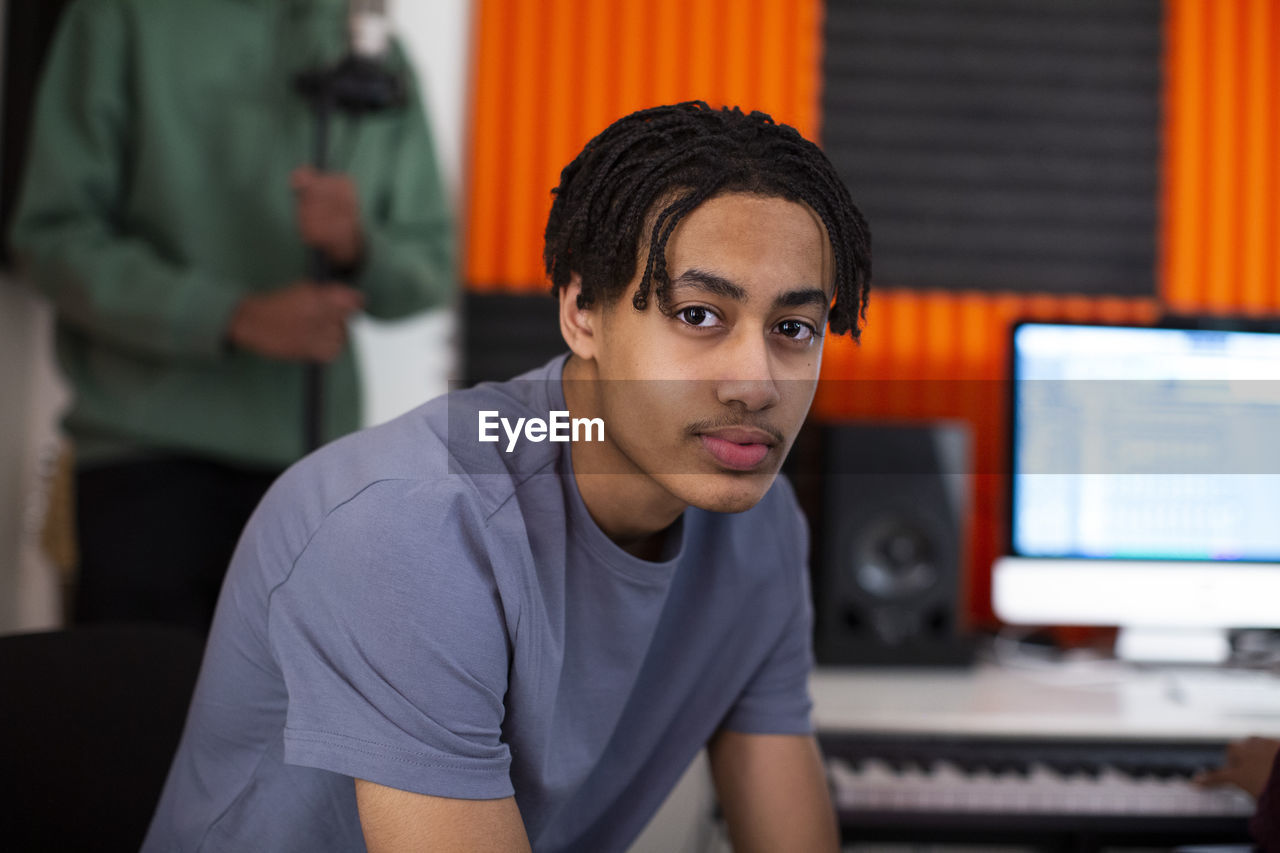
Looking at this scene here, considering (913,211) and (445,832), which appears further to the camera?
(913,211)

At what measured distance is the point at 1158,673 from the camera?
82.8 inches

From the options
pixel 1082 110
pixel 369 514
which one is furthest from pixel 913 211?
pixel 369 514

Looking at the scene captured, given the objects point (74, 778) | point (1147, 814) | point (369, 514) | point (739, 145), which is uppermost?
point (739, 145)

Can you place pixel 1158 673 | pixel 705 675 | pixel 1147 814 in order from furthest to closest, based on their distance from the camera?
pixel 1158 673 < pixel 1147 814 < pixel 705 675

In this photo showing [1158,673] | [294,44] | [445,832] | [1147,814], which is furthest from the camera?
[1158,673]

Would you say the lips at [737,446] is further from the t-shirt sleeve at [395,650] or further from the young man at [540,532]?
the t-shirt sleeve at [395,650]

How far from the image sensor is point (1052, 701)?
179 cm

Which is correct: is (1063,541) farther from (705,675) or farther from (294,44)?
(294,44)

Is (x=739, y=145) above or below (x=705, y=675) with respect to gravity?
above

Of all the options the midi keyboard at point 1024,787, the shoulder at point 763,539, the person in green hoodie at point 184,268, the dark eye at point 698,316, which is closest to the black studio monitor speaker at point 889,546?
the midi keyboard at point 1024,787

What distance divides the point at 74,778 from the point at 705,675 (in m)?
0.67

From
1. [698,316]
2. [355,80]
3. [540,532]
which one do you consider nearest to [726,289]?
[698,316]

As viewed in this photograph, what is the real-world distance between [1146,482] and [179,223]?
5.91 feet

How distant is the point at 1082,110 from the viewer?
2527 millimetres
